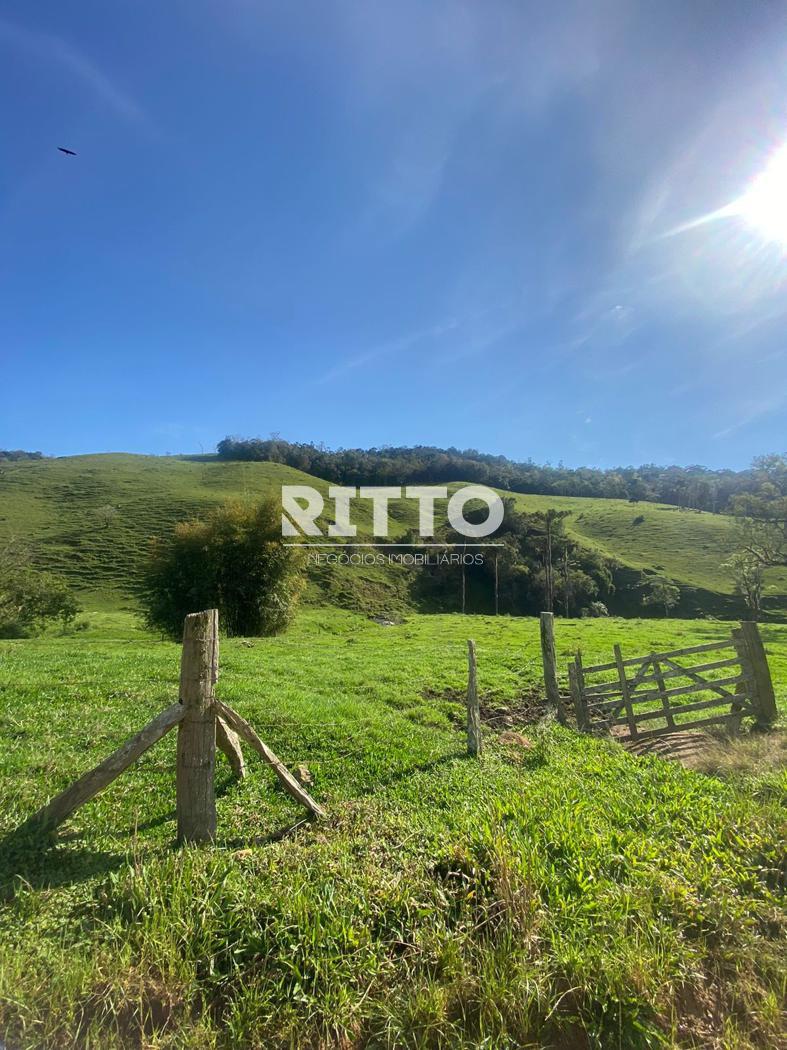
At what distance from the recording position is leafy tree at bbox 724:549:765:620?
4188cm

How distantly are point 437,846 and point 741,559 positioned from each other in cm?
4986

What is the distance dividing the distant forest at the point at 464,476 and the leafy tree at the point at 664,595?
52.8m

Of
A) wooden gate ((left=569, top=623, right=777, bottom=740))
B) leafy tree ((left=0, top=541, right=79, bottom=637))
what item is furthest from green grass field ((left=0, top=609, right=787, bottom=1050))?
leafy tree ((left=0, top=541, right=79, bottom=637))

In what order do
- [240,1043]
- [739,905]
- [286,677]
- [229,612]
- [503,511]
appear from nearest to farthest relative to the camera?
[240,1043] → [739,905] → [286,677] → [229,612] → [503,511]

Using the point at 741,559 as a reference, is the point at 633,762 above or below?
below

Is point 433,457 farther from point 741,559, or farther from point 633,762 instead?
point 633,762

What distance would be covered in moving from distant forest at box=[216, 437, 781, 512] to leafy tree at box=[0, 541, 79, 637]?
6889cm

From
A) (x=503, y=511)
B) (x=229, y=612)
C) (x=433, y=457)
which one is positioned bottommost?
(x=229, y=612)

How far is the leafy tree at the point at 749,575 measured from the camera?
41875 mm

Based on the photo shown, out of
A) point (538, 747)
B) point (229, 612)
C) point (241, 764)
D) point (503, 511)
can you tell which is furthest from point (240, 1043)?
point (503, 511)

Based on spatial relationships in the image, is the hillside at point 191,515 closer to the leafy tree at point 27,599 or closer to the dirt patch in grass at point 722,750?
the leafy tree at point 27,599

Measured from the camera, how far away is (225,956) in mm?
2939

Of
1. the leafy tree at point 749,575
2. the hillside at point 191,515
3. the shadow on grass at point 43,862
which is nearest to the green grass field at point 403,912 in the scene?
the shadow on grass at point 43,862

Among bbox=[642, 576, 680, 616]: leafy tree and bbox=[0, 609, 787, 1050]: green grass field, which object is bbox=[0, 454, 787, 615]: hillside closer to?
bbox=[642, 576, 680, 616]: leafy tree
